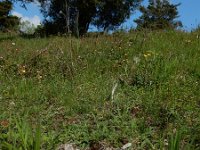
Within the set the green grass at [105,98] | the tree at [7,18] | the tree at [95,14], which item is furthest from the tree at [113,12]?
the green grass at [105,98]

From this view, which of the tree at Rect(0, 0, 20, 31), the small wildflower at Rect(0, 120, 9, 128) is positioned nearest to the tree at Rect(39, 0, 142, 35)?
the tree at Rect(0, 0, 20, 31)

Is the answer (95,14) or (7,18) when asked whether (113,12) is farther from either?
(7,18)

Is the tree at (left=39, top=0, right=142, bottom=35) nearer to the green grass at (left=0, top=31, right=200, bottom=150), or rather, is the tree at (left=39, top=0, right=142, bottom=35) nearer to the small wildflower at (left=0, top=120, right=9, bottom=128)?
the green grass at (left=0, top=31, right=200, bottom=150)

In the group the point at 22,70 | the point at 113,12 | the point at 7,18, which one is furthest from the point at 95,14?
the point at 22,70

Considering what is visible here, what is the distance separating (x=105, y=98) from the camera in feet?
20.4

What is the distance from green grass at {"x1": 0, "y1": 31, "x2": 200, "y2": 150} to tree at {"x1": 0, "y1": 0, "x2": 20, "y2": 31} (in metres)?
30.4

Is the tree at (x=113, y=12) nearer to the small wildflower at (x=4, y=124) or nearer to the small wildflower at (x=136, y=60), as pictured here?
the small wildflower at (x=136, y=60)

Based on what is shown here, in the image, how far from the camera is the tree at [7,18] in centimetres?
3880

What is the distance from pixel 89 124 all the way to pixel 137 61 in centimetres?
255

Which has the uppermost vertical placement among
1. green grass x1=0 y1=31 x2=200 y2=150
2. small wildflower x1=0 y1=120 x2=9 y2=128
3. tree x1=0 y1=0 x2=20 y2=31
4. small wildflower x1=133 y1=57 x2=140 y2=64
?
tree x1=0 y1=0 x2=20 y2=31

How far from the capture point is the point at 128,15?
115 feet

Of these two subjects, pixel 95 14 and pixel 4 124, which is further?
pixel 95 14

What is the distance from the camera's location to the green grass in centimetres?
511

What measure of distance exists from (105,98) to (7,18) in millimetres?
35820
